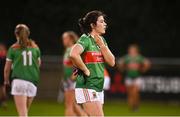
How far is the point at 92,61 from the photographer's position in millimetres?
11422

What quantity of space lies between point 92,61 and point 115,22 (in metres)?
18.1

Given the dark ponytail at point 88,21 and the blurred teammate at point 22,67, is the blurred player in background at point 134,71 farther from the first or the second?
the dark ponytail at point 88,21

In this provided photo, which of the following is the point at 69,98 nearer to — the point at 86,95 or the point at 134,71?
the point at 86,95

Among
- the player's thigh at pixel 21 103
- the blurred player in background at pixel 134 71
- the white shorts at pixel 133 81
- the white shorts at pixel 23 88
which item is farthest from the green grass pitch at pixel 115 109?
the player's thigh at pixel 21 103

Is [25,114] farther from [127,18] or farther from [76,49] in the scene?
[127,18]

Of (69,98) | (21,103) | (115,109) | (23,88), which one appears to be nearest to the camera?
(21,103)

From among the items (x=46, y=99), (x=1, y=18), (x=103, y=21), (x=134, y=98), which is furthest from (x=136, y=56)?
(x=103, y=21)

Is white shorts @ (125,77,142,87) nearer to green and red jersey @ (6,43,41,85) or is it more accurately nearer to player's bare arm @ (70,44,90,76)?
green and red jersey @ (6,43,41,85)

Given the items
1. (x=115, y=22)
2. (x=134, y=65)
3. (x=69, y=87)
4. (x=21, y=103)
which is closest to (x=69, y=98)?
(x=69, y=87)

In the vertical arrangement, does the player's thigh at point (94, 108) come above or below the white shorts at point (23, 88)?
below

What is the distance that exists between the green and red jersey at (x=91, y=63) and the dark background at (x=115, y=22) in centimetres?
1726

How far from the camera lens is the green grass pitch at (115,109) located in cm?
2153

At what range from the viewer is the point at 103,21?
11586 mm

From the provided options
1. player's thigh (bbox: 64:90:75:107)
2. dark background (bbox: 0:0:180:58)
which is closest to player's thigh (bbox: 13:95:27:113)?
player's thigh (bbox: 64:90:75:107)
